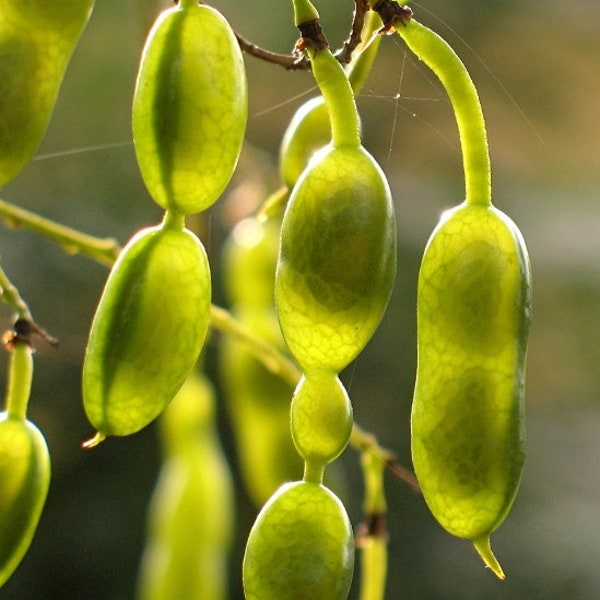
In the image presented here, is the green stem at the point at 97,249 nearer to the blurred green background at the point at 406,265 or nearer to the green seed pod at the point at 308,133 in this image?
the green seed pod at the point at 308,133

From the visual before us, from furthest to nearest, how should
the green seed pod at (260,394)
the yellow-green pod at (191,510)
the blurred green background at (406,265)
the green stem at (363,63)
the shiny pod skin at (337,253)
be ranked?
the blurred green background at (406,265) → the yellow-green pod at (191,510) → the green seed pod at (260,394) → the green stem at (363,63) → the shiny pod skin at (337,253)

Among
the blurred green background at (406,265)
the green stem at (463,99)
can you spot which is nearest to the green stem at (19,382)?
the green stem at (463,99)

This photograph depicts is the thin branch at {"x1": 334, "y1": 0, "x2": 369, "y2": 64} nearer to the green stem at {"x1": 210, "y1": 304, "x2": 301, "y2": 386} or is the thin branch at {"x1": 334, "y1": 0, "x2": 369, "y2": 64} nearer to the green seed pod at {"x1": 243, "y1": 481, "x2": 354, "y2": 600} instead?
the green seed pod at {"x1": 243, "y1": 481, "x2": 354, "y2": 600}

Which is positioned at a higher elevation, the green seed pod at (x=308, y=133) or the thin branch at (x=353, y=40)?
the thin branch at (x=353, y=40)

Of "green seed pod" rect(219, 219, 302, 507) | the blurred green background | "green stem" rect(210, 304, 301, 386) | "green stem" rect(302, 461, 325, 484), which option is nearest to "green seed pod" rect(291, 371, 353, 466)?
"green stem" rect(302, 461, 325, 484)

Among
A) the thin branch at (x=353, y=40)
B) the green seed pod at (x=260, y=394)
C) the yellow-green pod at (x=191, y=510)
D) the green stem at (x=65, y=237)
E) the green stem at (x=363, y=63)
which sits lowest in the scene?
the yellow-green pod at (x=191, y=510)

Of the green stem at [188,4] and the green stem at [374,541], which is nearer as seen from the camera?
the green stem at [188,4]

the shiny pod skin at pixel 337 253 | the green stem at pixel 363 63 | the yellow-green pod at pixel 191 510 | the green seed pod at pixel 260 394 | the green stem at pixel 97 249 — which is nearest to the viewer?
the shiny pod skin at pixel 337 253

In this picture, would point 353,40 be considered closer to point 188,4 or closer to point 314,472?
point 188,4

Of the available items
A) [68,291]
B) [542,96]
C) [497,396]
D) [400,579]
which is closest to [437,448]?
[497,396]
